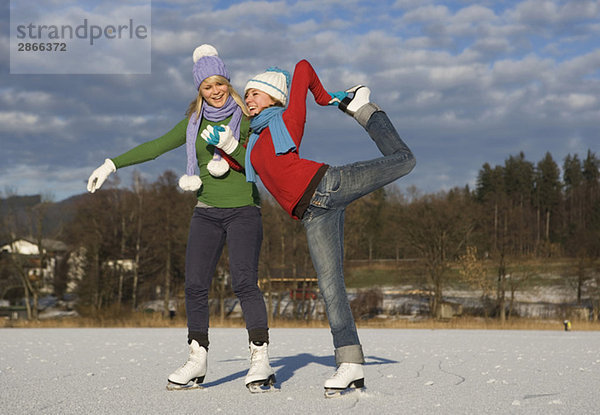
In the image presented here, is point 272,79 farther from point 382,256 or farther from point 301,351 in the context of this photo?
point 382,256

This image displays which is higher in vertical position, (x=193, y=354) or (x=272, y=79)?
(x=272, y=79)

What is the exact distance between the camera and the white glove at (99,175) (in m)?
3.86

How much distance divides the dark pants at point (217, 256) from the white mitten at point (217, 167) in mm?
261

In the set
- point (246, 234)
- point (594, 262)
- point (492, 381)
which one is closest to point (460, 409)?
point (492, 381)

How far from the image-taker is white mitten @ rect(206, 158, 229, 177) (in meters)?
3.90

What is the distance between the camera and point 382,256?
62.1 m

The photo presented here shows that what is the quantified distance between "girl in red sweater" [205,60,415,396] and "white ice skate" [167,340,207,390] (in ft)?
3.13

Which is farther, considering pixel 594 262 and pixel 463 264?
pixel 594 262

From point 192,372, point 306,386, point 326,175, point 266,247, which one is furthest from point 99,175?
point 266,247

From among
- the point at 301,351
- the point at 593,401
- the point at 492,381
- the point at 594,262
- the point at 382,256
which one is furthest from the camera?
the point at 382,256

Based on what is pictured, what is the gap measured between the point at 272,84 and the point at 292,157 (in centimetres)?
56

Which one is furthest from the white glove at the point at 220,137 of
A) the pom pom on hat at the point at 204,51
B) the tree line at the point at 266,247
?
the tree line at the point at 266,247

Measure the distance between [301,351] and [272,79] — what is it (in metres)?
4.23

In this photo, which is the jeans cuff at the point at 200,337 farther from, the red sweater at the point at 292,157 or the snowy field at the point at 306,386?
the red sweater at the point at 292,157
